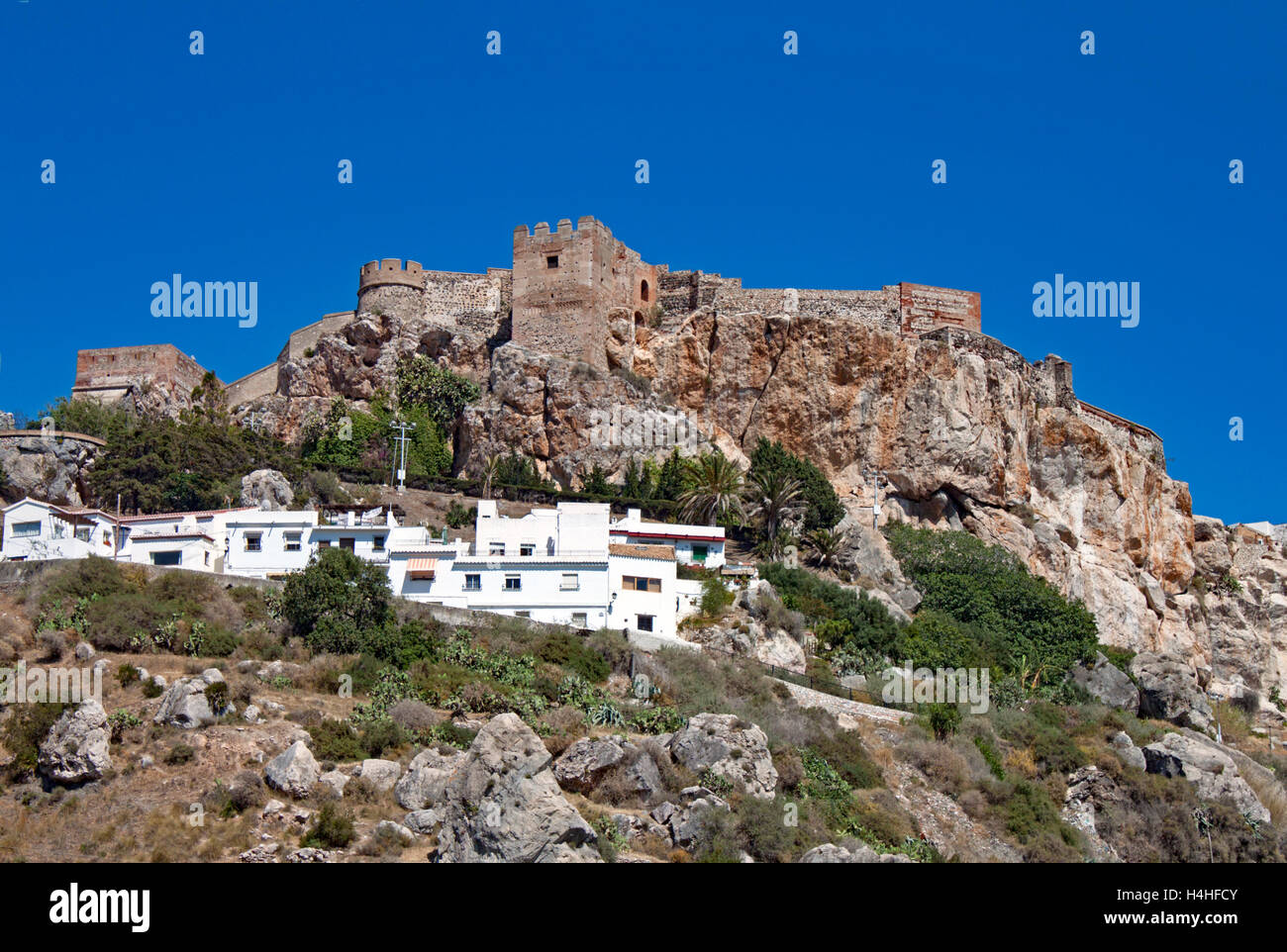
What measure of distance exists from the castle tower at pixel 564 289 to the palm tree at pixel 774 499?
10.1 metres

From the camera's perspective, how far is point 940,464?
5175 centimetres

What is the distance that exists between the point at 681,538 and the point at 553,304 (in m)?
16.3

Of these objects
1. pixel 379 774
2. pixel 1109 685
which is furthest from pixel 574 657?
pixel 1109 685

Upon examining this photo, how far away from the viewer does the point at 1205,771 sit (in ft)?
105

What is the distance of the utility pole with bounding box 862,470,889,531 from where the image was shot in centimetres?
4956

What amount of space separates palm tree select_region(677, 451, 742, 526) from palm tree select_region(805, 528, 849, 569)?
275 cm

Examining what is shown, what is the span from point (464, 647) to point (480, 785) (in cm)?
924

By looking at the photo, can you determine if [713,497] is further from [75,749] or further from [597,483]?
[75,749]

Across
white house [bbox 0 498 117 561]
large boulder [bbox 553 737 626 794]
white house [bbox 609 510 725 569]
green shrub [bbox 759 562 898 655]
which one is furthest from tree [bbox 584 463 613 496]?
large boulder [bbox 553 737 626 794]

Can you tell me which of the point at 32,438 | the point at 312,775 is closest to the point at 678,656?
the point at 312,775

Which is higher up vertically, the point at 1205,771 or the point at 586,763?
the point at 586,763

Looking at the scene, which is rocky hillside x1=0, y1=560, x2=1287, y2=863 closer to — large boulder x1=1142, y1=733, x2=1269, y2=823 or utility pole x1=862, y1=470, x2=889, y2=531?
large boulder x1=1142, y1=733, x2=1269, y2=823

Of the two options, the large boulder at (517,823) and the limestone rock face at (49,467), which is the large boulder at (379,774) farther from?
the limestone rock face at (49,467)

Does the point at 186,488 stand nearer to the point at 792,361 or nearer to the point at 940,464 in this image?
the point at 792,361
